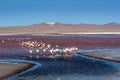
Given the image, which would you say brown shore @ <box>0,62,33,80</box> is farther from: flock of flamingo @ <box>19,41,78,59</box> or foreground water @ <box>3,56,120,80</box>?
flock of flamingo @ <box>19,41,78,59</box>

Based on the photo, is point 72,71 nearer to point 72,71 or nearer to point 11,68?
point 72,71

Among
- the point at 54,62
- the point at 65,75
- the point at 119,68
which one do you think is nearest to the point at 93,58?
the point at 54,62

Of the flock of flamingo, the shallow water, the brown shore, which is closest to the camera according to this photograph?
the shallow water

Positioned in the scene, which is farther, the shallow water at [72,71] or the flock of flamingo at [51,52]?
the flock of flamingo at [51,52]

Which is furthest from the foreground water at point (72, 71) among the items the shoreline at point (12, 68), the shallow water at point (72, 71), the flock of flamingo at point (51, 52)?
the flock of flamingo at point (51, 52)

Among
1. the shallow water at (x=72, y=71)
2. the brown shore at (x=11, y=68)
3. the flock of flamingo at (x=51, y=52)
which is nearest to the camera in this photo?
the shallow water at (x=72, y=71)

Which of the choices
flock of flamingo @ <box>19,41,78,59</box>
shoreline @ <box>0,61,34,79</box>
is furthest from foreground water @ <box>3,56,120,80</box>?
flock of flamingo @ <box>19,41,78,59</box>

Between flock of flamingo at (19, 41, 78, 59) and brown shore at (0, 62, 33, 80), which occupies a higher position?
flock of flamingo at (19, 41, 78, 59)

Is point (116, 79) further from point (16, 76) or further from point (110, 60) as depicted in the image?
point (110, 60)

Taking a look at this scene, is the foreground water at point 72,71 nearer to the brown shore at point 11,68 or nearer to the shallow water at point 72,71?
the shallow water at point 72,71
